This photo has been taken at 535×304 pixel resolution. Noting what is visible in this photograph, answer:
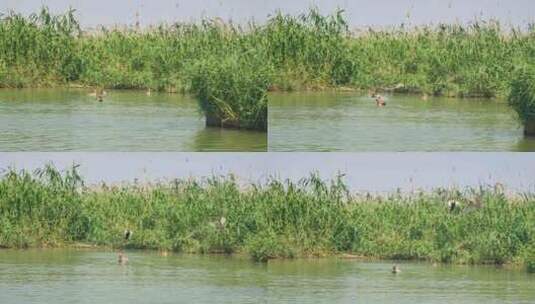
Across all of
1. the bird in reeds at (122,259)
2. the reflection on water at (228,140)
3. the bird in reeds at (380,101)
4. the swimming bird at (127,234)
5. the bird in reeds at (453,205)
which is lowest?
the bird in reeds at (122,259)

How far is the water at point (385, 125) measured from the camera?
38.4 ft

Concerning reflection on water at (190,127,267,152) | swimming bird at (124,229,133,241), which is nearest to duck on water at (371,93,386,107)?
reflection on water at (190,127,267,152)

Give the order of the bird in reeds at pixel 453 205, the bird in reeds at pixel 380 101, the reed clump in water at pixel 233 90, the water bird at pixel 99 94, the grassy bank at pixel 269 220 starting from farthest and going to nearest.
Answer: the bird in reeds at pixel 453 205
the grassy bank at pixel 269 220
the water bird at pixel 99 94
the bird in reeds at pixel 380 101
the reed clump in water at pixel 233 90

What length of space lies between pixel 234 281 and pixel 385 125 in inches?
89.7

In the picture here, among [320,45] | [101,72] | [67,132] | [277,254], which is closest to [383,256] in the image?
[277,254]

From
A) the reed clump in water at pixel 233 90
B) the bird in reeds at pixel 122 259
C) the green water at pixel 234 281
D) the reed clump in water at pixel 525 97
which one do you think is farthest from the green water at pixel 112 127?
the reed clump in water at pixel 525 97

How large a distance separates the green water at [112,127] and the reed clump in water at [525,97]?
222cm

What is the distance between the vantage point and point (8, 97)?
13.9 meters

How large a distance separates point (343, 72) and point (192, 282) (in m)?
2.72

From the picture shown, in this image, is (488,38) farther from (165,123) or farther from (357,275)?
(165,123)

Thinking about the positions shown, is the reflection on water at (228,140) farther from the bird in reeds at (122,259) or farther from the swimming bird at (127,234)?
the swimming bird at (127,234)

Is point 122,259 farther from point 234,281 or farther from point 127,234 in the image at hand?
point 234,281

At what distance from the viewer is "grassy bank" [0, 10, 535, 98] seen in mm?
14266

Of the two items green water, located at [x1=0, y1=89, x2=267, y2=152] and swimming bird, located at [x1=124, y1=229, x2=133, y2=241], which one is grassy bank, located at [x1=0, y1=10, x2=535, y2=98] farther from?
swimming bird, located at [x1=124, y1=229, x2=133, y2=241]
